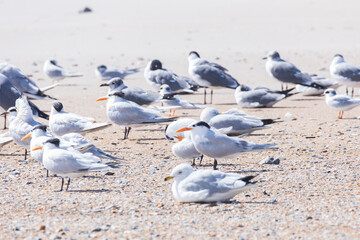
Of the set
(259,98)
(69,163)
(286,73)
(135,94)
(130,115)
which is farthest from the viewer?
(286,73)

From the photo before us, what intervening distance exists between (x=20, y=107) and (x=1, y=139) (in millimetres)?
501

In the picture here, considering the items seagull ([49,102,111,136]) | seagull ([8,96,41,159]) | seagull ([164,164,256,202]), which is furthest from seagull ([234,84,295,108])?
seagull ([164,164,256,202])

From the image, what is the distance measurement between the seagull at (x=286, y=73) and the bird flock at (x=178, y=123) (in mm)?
22

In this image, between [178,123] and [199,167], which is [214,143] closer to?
[199,167]

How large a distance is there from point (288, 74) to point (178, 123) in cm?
637

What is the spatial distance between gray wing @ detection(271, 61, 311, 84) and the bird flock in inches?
0.9

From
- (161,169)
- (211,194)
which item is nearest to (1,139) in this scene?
(161,169)

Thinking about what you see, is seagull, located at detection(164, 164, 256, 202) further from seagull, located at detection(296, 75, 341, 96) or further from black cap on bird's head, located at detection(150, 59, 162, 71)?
seagull, located at detection(296, 75, 341, 96)

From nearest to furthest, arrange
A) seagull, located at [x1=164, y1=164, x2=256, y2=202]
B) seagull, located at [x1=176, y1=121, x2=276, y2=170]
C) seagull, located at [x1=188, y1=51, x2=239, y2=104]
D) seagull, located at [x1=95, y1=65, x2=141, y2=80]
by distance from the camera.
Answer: seagull, located at [x1=164, y1=164, x2=256, y2=202] → seagull, located at [x1=176, y1=121, x2=276, y2=170] → seagull, located at [x1=188, y1=51, x2=239, y2=104] → seagull, located at [x1=95, y1=65, x2=141, y2=80]

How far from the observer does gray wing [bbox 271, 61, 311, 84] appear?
47.1 ft

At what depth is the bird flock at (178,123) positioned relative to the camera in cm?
606

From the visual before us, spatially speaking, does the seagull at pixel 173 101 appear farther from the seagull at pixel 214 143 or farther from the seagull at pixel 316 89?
the seagull at pixel 214 143

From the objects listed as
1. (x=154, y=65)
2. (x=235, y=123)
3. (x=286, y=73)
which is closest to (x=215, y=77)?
(x=154, y=65)

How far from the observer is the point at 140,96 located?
37.6ft
